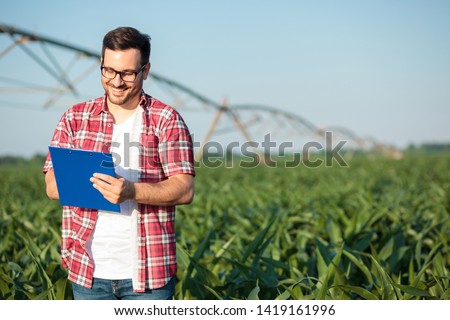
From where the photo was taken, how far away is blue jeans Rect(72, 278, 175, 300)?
187 cm

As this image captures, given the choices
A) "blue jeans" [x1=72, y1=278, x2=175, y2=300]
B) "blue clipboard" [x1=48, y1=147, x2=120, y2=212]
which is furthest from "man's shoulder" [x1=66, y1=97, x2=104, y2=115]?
"blue jeans" [x1=72, y1=278, x2=175, y2=300]

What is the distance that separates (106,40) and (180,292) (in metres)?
1.35

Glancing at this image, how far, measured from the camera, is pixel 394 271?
10.3 feet

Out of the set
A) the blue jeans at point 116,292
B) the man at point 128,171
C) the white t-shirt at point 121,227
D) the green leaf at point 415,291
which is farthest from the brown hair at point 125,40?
the green leaf at point 415,291

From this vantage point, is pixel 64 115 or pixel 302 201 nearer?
pixel 64 115

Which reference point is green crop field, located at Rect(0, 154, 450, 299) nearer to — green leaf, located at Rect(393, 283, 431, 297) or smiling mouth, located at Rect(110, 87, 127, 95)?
green leaf, located at Rect(393, 283, 431, 297)

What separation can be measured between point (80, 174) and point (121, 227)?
0.25 m

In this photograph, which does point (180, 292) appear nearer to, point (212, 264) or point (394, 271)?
point (212, 264)

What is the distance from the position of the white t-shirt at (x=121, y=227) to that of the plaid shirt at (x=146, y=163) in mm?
22

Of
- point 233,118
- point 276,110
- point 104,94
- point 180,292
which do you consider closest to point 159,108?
point 104,94

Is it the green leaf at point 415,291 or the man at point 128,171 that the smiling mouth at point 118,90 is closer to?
the man at point 128,171

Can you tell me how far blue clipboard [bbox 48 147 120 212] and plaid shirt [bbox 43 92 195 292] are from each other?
4.0 inches

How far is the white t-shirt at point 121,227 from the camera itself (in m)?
1.83

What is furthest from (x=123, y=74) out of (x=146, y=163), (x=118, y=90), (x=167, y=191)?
(x=167, y=191)
